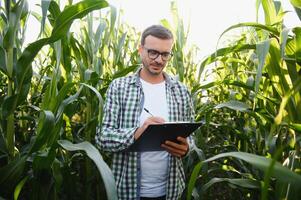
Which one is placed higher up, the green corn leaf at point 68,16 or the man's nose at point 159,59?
the green corn leaf at point 68,16

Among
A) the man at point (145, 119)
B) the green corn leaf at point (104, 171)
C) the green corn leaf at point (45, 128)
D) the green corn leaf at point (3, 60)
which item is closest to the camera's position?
the green corn leaf at point (104, 171)

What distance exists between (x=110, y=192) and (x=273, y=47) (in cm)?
54

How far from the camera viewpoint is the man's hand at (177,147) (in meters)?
1.12

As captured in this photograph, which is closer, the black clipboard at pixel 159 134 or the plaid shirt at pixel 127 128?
the black clipboard at pixel 159 134

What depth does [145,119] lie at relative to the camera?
1.21 meters

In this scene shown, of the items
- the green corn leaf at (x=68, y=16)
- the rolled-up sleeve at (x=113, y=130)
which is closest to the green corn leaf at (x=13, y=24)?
the green corn leaf at (x=68, y=16)

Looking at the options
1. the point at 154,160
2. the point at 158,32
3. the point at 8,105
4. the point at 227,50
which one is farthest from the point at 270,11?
the point at 8,105

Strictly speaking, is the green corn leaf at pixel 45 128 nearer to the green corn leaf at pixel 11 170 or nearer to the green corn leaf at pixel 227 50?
the green corn leaf at pixel 11 170

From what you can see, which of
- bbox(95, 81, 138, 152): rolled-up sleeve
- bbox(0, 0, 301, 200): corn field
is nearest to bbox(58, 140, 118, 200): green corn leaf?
bbox(0, 0, 301, 200): corn field

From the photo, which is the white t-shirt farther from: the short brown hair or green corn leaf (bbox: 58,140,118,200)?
green corn leaf (bbox: 58,140,118,200)

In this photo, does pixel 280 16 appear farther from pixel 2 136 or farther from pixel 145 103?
pixel 2 136

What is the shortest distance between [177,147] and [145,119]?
0.15 metres

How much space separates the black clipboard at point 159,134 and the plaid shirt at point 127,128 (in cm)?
5

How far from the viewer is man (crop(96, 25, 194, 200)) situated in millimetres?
1167
